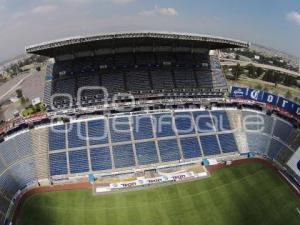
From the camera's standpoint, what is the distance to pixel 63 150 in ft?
210

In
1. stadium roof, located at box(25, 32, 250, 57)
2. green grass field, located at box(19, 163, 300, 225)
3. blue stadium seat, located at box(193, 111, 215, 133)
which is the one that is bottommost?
green grass field, located at box(19, 163, 300, 225)

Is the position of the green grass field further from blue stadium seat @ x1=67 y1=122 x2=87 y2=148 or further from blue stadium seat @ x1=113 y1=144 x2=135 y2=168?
blue stadium seat @ x1=67 y1=122 x2=87 y2=148

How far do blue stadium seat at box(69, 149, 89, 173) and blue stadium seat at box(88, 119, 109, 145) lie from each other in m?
2.93

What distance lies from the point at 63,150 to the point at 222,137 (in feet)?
100

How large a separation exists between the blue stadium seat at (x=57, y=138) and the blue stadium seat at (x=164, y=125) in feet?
58.4

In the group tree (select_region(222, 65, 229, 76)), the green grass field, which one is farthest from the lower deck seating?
tree (select_region(222, 65, 229, 76))

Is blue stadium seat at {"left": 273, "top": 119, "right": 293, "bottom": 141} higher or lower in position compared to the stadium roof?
lower

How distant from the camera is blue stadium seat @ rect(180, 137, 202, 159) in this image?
215 ft

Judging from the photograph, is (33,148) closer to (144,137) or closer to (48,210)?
(48,210)

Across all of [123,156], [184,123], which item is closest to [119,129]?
[123,156]

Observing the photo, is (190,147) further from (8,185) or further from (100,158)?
(8,185)

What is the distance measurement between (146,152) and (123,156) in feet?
14.2

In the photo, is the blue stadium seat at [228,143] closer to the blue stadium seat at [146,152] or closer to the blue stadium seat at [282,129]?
the blue stadium seat at [282,129]

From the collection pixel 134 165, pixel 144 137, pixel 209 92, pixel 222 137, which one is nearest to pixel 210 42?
pixel 209 92
